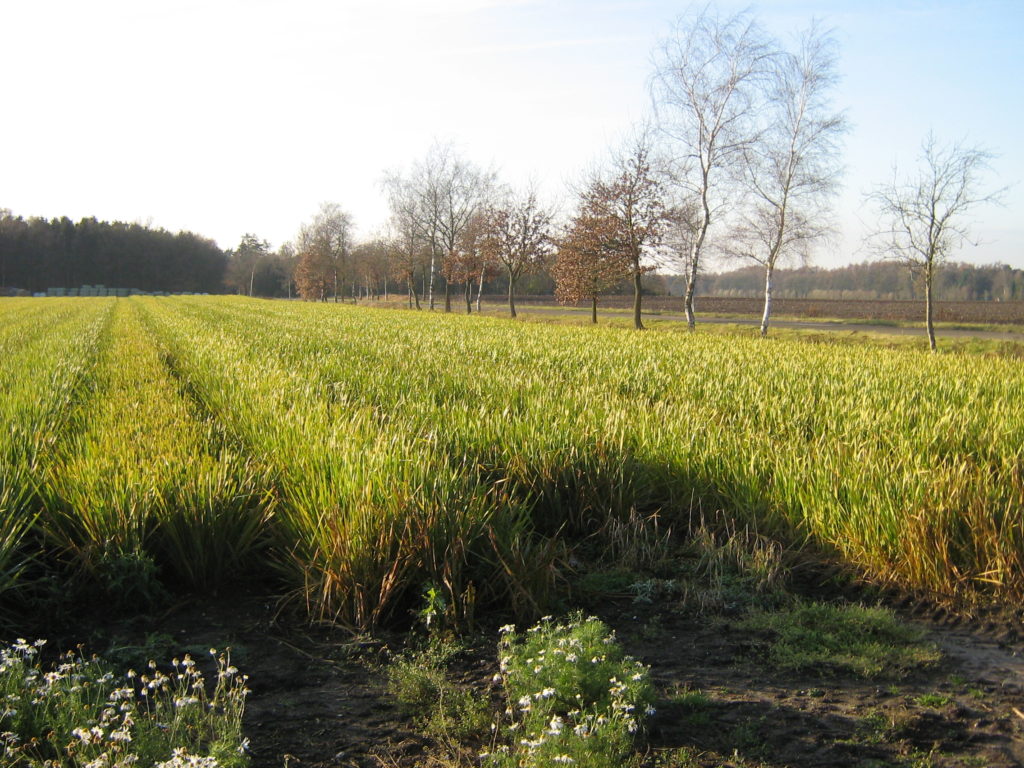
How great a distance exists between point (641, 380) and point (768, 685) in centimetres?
673

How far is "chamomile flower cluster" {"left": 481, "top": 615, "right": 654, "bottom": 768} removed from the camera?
2193mm

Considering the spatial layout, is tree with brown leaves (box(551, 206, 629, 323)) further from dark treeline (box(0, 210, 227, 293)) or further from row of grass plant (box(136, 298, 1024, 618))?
dark treeline (box(0, 210, 227, 293))

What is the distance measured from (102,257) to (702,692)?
5080 inches

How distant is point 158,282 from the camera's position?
11806cm

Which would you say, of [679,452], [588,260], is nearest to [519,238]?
[588,260]

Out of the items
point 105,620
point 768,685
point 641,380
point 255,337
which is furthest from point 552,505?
point 255,337

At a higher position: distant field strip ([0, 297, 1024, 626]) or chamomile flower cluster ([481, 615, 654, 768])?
distant field strip ([0, 297, 1024, 626])

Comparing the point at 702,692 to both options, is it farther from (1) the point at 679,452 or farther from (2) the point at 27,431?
(2) the point at 27,431

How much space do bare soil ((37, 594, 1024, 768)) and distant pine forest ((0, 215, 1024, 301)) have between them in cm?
8248

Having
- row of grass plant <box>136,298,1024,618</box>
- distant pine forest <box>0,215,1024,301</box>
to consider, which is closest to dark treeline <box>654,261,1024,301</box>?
distant pine forest <box>0,215,1024,301</box>

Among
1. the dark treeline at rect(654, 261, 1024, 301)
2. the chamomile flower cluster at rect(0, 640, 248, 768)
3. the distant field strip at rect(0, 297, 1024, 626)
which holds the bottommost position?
the chamomile flower cluster at rect(0, 640, 248, 768)

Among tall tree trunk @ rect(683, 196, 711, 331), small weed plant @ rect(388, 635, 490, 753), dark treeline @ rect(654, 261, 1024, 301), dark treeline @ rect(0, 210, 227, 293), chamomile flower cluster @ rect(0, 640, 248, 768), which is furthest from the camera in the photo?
dark treeline @ rect(0, 210, 227, 293)

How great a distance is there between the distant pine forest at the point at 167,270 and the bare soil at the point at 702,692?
8248 centimetres

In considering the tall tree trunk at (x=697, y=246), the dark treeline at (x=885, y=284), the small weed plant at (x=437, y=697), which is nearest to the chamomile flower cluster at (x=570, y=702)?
the small weed plant at (x=437, y=697)
